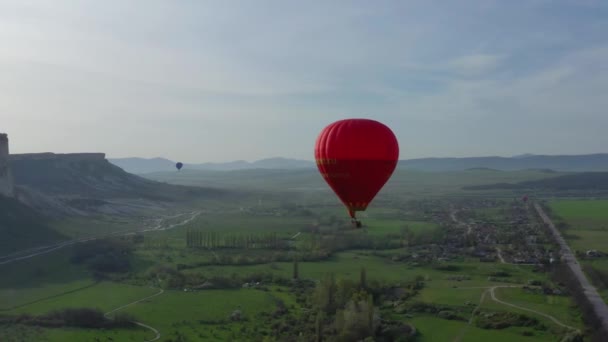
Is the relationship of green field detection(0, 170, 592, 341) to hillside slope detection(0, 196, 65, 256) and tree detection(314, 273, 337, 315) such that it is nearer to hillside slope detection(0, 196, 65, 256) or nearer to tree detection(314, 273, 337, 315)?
tree detection(314, 273, 337, 315)

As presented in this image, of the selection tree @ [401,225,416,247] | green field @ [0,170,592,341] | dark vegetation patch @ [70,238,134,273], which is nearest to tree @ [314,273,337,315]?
green field @ [0,170,592,341]

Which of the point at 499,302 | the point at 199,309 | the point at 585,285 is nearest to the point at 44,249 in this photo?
the point at 199,309

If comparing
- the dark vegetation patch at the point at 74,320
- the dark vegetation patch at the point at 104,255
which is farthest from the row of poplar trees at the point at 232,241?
the dark vegetation patch at the point at 74,320

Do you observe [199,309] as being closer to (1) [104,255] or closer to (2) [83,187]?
(1) [104,255]

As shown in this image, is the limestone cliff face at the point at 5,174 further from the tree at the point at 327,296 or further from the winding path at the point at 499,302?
the winding path at the point at 499,302

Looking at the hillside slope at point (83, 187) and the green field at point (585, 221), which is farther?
the hillside slope at point (83, 187)

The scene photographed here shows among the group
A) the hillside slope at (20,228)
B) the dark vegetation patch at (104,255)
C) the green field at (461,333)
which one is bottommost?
the green field at (461,333)
